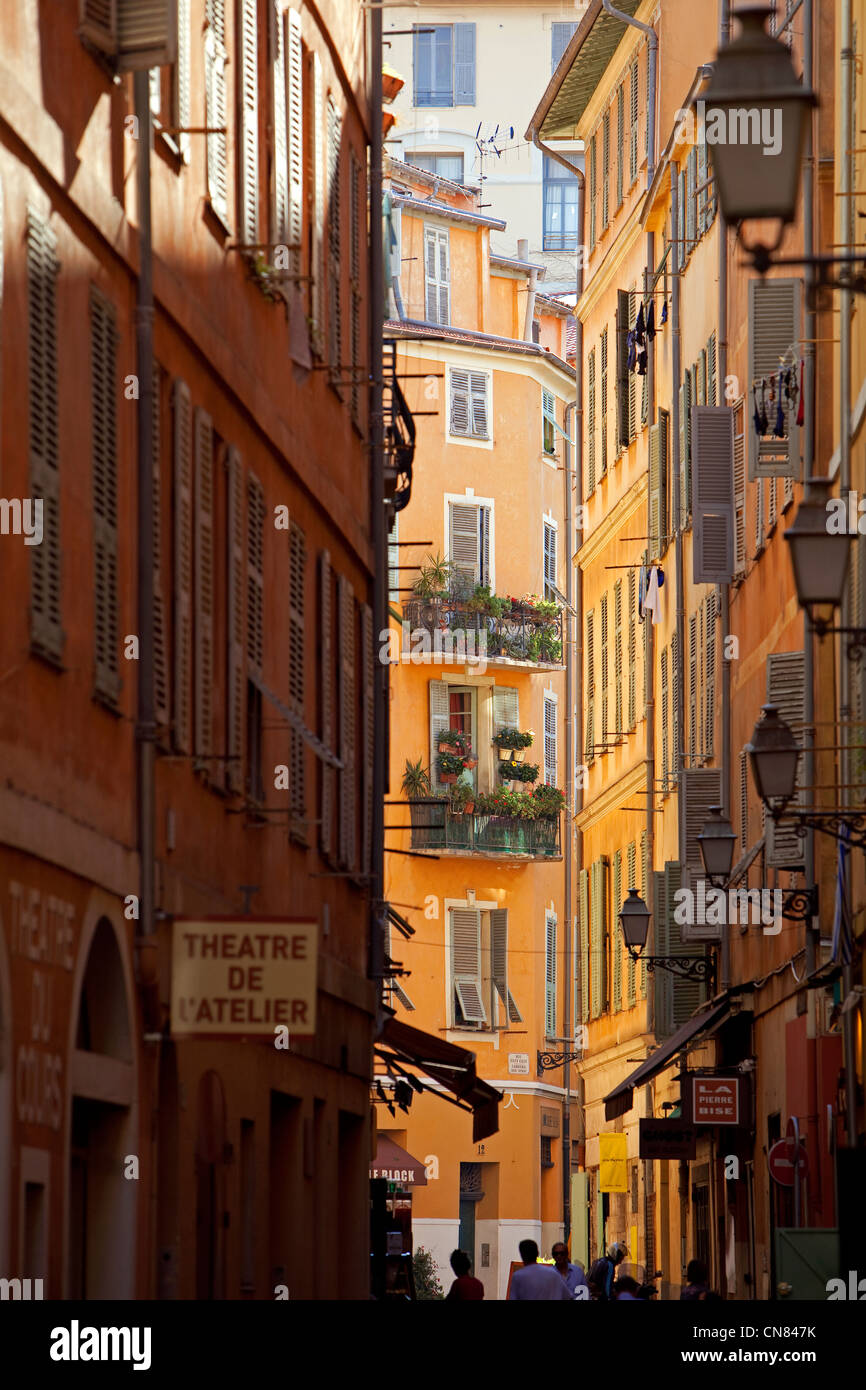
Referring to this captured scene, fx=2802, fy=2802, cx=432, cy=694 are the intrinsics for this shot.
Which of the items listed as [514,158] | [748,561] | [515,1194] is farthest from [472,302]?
[748,561]

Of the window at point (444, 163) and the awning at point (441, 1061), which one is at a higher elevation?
the window at point (444, 163)

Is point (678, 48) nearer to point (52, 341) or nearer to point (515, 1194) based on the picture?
point (515, 1194)

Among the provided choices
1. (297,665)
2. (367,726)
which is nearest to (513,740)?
(367,726)

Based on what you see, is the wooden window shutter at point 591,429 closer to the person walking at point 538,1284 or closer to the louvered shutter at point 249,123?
the person walking at point 538,1284

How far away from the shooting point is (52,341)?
1245cm

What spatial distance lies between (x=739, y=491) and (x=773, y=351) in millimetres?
4585

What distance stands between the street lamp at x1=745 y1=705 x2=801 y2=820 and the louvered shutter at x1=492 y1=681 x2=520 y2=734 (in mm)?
36122

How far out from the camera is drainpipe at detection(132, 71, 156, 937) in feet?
46.2

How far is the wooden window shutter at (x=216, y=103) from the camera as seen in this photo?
647 inches

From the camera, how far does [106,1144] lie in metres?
13.9

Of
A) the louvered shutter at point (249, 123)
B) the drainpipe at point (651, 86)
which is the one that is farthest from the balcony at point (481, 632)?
the louvered shutter at point (249, 123)

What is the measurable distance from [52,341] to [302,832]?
25.2 ft

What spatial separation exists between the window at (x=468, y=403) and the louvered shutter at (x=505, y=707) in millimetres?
4963

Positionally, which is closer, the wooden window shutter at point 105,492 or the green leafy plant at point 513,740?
the wooden window shutter at point 105,492
